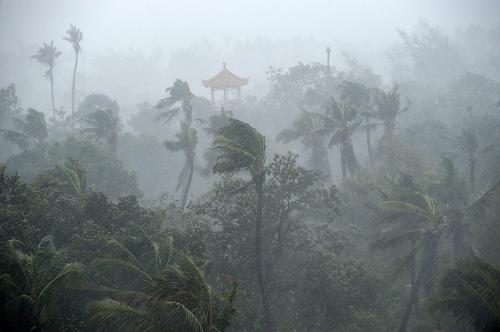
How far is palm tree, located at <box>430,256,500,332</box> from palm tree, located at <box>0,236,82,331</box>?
10521 millimetres

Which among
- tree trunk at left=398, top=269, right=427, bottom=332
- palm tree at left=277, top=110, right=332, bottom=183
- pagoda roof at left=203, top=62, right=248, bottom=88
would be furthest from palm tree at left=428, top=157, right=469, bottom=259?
pagoda roof at left=203, top=62, right=248, bottom=88

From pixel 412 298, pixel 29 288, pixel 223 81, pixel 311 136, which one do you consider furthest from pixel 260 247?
pixel 223 81

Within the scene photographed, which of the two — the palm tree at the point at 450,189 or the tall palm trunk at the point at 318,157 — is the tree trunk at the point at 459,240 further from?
the tall palm trunk at the point at 318,157

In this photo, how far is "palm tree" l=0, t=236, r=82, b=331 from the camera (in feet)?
29.1

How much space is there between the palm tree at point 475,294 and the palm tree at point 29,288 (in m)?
10.5

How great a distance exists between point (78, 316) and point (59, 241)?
3.88 meters

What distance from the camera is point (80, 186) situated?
17.8 m

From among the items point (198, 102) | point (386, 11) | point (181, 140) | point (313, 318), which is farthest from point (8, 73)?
point (386, 11)

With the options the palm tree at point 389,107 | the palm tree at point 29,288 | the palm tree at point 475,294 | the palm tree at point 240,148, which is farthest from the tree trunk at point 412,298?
the palm tree at point 389,107

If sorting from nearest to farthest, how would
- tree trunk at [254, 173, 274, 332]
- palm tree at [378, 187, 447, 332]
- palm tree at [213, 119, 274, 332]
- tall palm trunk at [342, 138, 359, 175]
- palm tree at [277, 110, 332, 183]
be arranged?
palm tree at [213, 119, 274, 332]
tree trunk at [254, 173, 274, 332]
palm tree at [378, 187, 447, 332]
tall palm trunk at [342, 138, 359, 175]
palm tree at [277, 110, 332, 183]

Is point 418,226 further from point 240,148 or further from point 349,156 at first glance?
point 349,156

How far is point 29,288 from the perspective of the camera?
9477mm

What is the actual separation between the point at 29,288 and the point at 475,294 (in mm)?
11609

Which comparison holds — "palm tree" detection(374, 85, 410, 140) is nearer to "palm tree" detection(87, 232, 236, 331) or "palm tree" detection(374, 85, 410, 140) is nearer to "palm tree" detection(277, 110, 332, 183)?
"palm tree" detection(277, 110, 332, 183)
